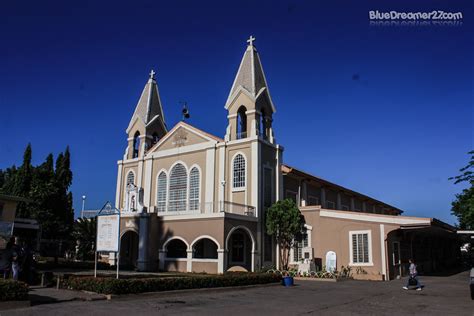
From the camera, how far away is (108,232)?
17.9 meters

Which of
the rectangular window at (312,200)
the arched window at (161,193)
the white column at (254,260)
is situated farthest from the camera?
the rectangular window at (312,200)

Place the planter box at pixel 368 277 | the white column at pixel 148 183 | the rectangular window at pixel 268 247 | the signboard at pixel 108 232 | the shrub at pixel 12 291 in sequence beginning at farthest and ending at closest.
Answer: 1. the white column at pixel 148 183
2. the rectangular window at pixel 268 247
3. the planter box at pixel 368 277
4. the signboard at pixel 108 232
5. the shrub at pixel 12 291

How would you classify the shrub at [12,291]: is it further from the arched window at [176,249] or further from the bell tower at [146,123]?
the bell tower at [146,123]

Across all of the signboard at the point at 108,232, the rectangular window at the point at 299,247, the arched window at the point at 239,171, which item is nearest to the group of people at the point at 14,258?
the signboard at the point at 108,232

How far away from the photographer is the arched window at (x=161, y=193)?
34056 mm

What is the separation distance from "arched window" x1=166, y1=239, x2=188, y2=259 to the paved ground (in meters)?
12.1

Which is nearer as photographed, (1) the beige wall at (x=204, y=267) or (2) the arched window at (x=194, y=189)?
(1) the beige wall at (x=204, y=267)

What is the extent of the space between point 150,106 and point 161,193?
351 inches

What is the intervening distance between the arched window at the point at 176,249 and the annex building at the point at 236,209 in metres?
0.07

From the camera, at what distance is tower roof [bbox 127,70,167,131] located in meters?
38.7

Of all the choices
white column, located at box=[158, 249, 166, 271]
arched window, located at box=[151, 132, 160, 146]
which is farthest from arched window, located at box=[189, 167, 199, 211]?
arched window, located at box=[151, 132, 160, 146]

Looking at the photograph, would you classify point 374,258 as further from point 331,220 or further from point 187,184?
point 187,184

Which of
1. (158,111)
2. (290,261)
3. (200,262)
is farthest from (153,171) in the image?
(290,261)

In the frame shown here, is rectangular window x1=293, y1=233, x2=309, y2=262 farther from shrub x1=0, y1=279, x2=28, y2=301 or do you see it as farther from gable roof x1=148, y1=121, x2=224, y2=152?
shrub x1=0, y1=279, x2=28, y2=301
